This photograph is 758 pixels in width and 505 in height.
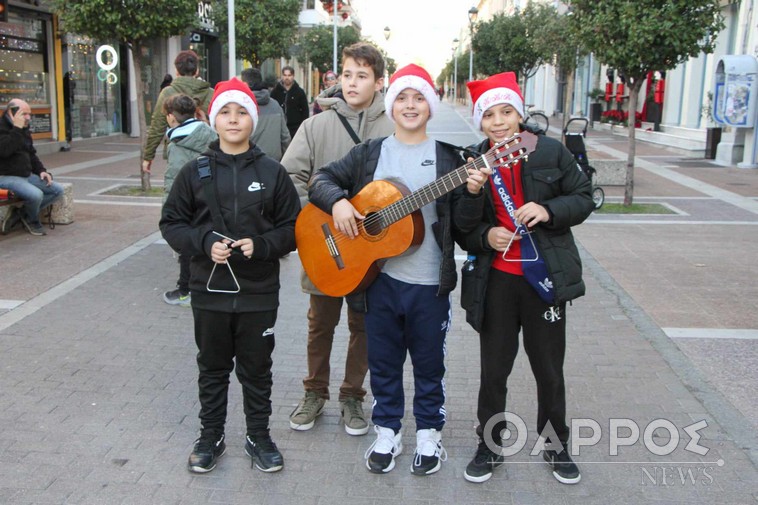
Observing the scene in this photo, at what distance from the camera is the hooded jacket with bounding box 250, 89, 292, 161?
26.0ft

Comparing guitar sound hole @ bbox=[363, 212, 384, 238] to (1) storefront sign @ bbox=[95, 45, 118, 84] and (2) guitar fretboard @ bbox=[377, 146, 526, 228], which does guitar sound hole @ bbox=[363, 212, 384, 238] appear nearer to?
(2) guitar fretboard @ bbox=[377, 146, 526, 228]

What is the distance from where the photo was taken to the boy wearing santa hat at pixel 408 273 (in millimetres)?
3516

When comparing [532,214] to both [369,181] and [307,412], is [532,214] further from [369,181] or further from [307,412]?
[307,412]

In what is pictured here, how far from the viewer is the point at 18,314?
20.1 ft

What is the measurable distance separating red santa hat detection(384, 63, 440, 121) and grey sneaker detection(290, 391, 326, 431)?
166cm

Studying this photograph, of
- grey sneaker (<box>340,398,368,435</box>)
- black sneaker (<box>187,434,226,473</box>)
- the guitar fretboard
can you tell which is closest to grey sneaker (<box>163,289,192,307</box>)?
grey sneaker (<box>340,398,368,435</box>)

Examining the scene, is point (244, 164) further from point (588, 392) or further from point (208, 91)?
point (208, 91)

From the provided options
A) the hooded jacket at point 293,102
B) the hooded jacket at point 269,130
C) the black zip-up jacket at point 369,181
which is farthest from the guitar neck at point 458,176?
the hooded jacket at point 293,102

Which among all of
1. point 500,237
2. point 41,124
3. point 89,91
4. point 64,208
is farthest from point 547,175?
point 89,91

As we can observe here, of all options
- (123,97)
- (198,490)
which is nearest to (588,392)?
(198,490)

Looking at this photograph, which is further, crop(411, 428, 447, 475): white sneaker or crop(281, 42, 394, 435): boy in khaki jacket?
crop(281, 42, 394, 435): boy in khaki jacket

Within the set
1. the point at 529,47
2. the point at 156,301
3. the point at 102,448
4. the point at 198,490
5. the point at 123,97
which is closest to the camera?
the point at 198,490

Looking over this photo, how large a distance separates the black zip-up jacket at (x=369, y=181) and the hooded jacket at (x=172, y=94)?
4.55 meters

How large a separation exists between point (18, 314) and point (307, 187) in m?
3.38
